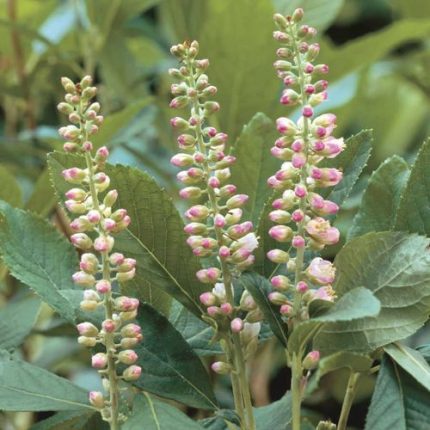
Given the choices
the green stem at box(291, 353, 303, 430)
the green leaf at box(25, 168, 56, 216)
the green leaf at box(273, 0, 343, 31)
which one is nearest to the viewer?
the green stem at box(291, 353, 303, 430)

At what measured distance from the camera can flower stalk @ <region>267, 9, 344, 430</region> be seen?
84cm

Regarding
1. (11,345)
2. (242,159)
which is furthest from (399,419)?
(11,345)

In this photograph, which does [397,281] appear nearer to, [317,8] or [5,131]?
[317,8]

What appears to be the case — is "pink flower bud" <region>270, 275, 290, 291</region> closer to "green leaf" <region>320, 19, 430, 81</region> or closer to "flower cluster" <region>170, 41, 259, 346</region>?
"flower cluster" <region>170, 41, 259, 346</region>

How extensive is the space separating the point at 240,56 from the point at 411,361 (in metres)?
0.99

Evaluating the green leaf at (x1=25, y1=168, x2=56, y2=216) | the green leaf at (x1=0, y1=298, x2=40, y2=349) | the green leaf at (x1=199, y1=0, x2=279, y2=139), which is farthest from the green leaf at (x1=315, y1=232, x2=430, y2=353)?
the green leaf at (x1=199, y1=0, x2=279, y2=139)

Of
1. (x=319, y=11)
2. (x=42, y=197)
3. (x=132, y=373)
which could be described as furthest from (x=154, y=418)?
(x=319, y=11)

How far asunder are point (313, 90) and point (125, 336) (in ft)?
0.97

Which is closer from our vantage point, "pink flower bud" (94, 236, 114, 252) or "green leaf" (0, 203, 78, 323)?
"pink flower bud" (94, 236, 114, 252)

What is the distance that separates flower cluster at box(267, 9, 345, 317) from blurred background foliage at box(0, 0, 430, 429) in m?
0.47

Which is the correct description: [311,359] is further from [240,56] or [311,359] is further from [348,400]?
[240,56]

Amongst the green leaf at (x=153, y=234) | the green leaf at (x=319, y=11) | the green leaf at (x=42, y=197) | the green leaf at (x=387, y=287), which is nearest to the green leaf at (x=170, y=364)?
the green leaf at (x=153, y=234)

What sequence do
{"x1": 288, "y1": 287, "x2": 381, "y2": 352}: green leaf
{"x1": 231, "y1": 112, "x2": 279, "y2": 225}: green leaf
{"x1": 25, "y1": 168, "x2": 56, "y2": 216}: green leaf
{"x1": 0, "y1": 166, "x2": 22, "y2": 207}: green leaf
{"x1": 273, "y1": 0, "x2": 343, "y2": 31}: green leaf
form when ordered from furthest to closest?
{"x1": 273, "y1": 0, "x2": 343, "y2": 31}: green leaf, {"x1": 25, "y1": 168, "x2": 56, "y2": 216}: green leaf, {"x1": 0, "y1": 166, "x2": 22, "y2": 207}: green leaf, {"x1": 231, "y1": 112, "x2": 279, "y2": 225}: green leaf, {"x1": 288, "y1": 287, "x2": 381, "y2": 352}: green leaf

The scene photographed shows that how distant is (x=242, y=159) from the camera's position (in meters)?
1.09
